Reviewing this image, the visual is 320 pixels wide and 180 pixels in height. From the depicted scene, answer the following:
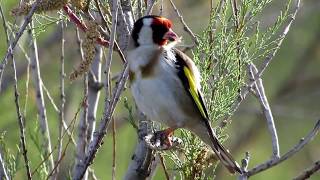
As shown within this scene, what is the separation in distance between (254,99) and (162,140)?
17.4 feet

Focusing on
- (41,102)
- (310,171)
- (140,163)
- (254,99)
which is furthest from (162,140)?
(254,99)

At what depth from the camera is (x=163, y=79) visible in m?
2.85

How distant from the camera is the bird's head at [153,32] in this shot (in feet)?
9.25

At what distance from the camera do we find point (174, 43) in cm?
294

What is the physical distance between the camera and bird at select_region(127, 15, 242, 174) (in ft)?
9.21

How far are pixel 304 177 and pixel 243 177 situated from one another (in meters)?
0.16

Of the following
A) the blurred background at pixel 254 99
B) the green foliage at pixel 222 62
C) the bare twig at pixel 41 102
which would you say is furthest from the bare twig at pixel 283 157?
the blurred background at pixel 254 99

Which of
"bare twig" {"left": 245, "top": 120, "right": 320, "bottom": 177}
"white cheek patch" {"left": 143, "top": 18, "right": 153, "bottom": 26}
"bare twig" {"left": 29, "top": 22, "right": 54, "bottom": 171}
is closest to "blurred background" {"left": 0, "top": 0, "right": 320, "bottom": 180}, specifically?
"bare twig" {"left": 29, "top": 22, "right": 54, "bottom": 171}

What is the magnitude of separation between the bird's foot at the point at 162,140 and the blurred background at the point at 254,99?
2910mm

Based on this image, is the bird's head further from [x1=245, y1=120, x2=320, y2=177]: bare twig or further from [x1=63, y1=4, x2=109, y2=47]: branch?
[x1=245, y1=120, x2=320, y2=177]: bare twig

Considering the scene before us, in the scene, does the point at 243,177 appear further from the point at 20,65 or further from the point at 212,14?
the point at 20,65

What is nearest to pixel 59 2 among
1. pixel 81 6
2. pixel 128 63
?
pixel 81 6

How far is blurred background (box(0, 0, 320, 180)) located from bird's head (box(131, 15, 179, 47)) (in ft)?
8.87

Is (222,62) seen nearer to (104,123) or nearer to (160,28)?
(160,28)
